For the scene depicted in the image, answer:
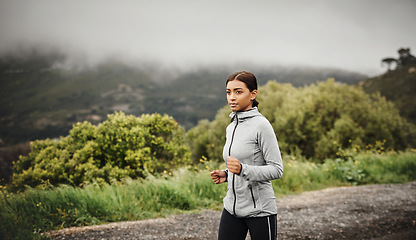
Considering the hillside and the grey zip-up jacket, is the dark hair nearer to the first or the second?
the grey zip-up jacket

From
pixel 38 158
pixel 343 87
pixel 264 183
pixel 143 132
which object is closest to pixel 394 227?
pixel 264 183

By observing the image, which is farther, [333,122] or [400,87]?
[400,87]

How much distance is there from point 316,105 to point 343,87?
3577mm

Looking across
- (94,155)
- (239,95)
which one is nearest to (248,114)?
(239,95)

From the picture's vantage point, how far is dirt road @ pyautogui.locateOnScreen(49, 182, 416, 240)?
13.3 feet

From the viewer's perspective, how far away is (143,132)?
904cm

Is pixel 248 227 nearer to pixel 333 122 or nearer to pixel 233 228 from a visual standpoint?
pixel 233 228

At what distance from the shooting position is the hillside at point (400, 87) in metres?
56.9

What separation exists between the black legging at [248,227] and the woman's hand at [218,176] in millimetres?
260

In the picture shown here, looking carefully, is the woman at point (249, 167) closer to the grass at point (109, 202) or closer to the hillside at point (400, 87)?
the grass at point (109, 202)

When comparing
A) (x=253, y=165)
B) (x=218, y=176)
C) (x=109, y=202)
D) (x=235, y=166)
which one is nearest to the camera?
(x=235, y=166)

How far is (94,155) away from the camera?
341 inches

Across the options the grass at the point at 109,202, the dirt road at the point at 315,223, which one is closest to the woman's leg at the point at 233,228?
the dirt road at the point at 315,223

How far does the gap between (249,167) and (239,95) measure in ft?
1.81
